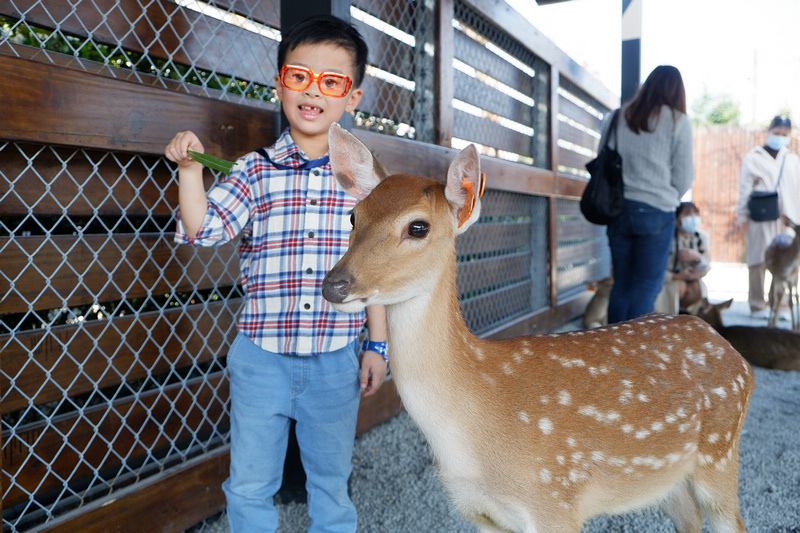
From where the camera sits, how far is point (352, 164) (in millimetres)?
1587

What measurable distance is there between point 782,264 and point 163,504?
607cm

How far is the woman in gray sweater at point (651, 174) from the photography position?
356 centimetres

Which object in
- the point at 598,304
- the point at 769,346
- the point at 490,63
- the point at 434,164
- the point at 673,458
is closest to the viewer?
the point at 673,458

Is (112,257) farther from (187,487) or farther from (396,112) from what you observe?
(396,112)

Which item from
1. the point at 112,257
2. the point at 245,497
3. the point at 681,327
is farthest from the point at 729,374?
the point at 112,257

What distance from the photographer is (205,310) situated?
238cm

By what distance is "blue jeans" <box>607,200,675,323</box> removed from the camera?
12.1 feet

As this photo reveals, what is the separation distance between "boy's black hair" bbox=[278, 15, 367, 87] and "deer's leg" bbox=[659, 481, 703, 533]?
1679mm

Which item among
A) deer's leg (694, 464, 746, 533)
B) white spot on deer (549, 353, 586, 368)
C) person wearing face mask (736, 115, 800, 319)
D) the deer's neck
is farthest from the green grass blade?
person wearing face mask (736, 115, 800, 319)

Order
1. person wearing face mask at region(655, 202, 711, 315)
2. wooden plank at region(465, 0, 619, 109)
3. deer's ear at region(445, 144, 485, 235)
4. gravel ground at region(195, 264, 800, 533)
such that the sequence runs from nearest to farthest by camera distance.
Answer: deer's ear at region(445, 144, 485, 235) < gravel ground at region(195, 264, 800, 533) < wooden plank at region(465, 0, 619, 109) < person wearing face mask at region(655, 202, 711, 315)

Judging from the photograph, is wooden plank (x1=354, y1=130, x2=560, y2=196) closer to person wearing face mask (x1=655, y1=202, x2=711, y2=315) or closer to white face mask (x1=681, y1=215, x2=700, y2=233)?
person wearing face mask (x1=655, y1=202, x2=711, y2=315)

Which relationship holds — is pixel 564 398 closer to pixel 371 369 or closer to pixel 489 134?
pixel 371 369

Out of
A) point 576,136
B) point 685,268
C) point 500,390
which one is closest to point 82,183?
point 500,390

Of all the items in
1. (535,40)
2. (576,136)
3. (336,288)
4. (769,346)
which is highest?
(535,40)
